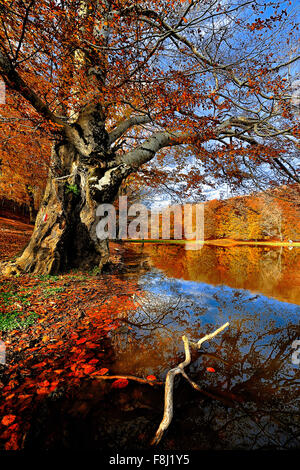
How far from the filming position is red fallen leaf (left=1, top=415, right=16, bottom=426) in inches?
56.9

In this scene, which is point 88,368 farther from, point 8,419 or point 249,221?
point 249,221

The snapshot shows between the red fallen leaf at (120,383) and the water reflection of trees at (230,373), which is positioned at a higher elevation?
the red fallen leaf at (120,383)

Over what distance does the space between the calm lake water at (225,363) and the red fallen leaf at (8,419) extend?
3.12 feet

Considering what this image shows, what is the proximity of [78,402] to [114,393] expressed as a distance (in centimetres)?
33

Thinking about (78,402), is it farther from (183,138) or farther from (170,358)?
(183,138)

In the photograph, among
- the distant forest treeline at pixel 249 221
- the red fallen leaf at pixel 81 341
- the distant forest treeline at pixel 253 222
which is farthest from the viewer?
the distant forest treeline at pixel 253 222

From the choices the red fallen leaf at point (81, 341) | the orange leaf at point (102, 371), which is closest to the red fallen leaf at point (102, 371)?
the orange leaf at point (102, 371)

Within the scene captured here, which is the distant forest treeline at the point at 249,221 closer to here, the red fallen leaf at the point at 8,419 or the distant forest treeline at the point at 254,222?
the distant forest treeline at the point at 254,222

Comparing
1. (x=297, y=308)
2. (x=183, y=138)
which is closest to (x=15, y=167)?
(x=183, y=138)

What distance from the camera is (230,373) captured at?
2.07 meters

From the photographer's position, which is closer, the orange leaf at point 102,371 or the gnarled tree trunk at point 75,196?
the orange leaf at point 102,371

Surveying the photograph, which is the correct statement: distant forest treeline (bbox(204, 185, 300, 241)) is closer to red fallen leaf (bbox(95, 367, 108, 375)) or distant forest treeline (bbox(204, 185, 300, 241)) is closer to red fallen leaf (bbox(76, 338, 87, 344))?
red fallen leaf (bbox(76, 338, 87, 344))

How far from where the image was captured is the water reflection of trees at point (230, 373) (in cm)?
147

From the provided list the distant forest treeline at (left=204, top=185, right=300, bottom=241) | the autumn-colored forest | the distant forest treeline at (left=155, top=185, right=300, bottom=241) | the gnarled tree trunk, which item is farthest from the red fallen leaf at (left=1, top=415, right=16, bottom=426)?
the distant forest treeline at (left=204, top=185, right=300, bottom=241)
